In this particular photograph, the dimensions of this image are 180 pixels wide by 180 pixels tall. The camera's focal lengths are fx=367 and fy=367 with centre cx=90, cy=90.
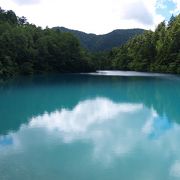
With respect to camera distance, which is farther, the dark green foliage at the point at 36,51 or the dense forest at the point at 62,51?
the dense forest at the point at 62,51

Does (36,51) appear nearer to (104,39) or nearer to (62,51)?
(62,51)

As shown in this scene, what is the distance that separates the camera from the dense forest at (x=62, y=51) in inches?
2091

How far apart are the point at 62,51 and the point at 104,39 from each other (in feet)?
394

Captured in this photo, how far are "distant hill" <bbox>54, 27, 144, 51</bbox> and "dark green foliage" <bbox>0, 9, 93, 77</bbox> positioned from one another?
102707 mm

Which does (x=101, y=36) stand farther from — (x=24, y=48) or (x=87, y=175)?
(x=87, y=175)

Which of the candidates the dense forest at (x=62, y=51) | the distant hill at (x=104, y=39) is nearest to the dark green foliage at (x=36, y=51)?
the dense forest at (x=62, y=51)

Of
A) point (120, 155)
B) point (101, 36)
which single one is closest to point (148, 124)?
point (120, 155)

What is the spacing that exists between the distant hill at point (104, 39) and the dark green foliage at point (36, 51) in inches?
4044

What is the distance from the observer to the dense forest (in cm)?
5312

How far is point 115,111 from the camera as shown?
18797 millimetres

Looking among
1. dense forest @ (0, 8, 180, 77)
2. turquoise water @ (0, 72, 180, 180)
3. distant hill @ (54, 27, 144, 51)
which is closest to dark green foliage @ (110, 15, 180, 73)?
dense forest @ (0, 8, 180, 77)

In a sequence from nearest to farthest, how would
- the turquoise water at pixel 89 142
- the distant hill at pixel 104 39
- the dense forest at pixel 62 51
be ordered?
the turquoise water at pixel 89 142 → the dense forest at pixel 62 51 → the distant hill at pixel 104 39

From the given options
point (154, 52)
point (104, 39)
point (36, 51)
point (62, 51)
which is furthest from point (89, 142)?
point (104, 39)

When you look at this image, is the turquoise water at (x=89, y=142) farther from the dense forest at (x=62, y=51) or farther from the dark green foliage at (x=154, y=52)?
the dark green foliage at (x=154, y=52)
